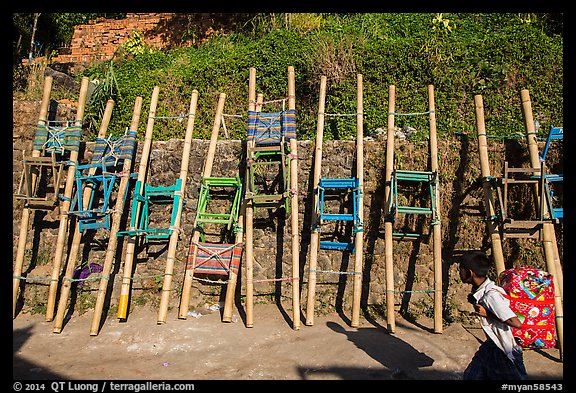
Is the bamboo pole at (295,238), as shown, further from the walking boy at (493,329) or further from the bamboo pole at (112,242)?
the walking boy at (493,329)

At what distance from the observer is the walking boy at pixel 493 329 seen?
3.24 meters

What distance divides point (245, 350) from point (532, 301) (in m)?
3.25

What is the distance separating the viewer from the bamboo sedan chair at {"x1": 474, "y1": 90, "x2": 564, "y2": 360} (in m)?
5.68

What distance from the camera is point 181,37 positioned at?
12.3 metres

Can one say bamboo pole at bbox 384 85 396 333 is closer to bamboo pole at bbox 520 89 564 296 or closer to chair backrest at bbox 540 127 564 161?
bamboo pole at bbox 520 89 564 296

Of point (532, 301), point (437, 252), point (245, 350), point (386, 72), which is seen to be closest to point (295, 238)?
point (245, 350)

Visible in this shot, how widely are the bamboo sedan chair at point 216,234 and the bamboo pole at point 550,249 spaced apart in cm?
406

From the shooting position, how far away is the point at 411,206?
6711 millimetres

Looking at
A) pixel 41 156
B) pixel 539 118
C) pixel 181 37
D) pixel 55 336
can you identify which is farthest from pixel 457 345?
pixel 181 37

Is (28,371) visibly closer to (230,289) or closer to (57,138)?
(230,289)

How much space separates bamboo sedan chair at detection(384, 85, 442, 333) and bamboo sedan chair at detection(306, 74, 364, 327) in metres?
0.38

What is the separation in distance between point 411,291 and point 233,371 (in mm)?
2577

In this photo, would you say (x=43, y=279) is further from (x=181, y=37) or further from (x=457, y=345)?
(x=181, y=37)

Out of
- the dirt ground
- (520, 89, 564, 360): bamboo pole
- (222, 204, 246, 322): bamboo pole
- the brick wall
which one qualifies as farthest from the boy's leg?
the brick wall
